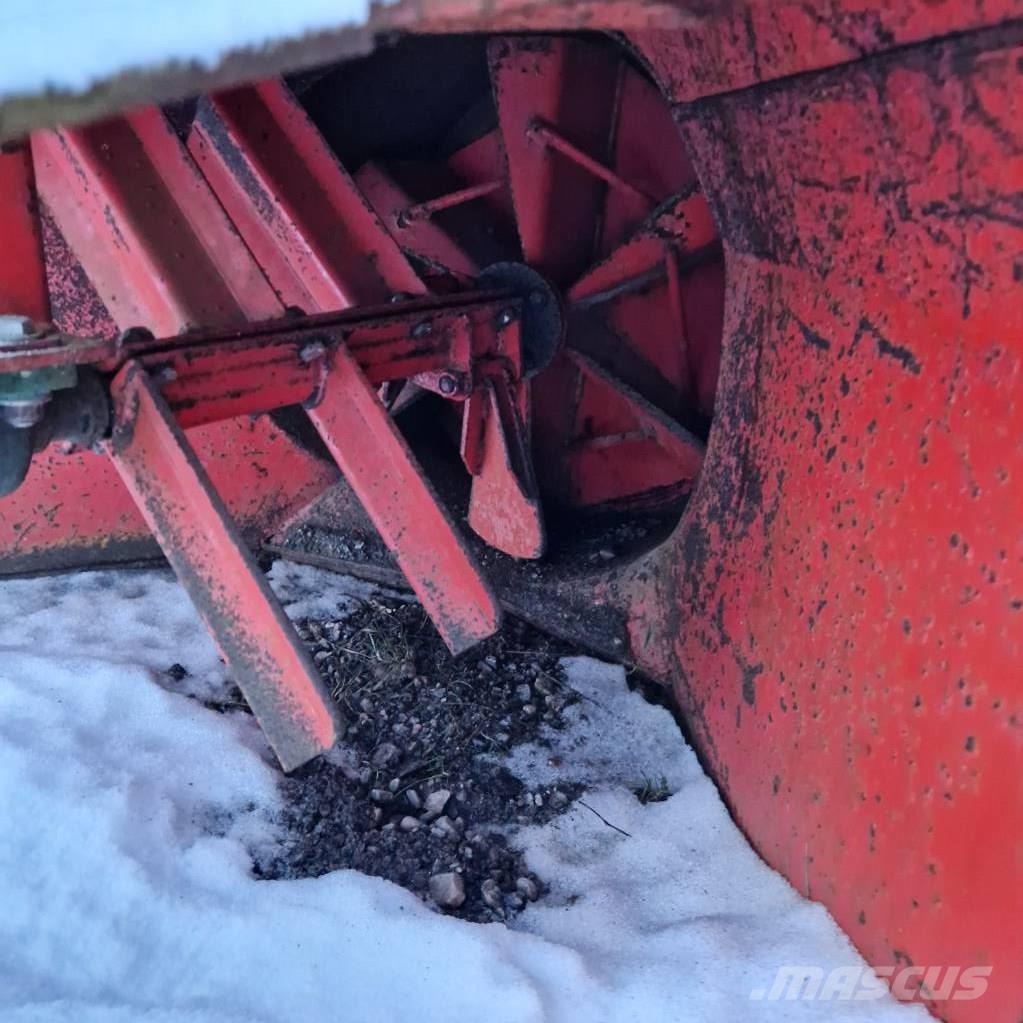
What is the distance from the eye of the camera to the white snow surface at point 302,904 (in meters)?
1.34

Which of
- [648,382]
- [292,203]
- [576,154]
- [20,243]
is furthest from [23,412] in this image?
[648,382]

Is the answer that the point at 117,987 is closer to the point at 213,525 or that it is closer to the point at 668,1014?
the point at 213,525

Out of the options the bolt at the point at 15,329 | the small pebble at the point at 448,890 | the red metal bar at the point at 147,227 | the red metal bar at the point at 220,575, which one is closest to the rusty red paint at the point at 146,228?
the red metal bar at the point at 147,227

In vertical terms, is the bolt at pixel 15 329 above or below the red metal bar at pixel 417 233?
below

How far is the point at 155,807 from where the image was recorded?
1678 mm

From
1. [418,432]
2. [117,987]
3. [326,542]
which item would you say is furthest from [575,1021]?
[418,432]

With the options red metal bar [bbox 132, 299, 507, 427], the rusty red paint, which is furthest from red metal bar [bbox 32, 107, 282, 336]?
red metal bar [bbox 132, 299, 507, 427]

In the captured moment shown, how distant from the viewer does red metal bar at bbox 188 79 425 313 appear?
5.98ft

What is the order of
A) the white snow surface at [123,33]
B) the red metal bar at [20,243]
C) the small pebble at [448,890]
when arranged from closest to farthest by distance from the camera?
the white snow surface at [123,33], the red metal bar at [20,243], the small pebble at [448,890]

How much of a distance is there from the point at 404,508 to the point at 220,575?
36 centimetres

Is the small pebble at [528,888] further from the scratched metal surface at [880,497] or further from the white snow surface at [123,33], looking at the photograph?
the white snow surface at [123,33]

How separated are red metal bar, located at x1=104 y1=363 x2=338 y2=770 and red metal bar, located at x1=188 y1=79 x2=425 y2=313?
54cm

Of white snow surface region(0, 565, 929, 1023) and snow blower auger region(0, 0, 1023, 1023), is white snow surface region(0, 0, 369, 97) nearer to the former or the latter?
snow blower auger region(0, 0, 1023, 1023)

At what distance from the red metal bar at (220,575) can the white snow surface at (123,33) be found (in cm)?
87
